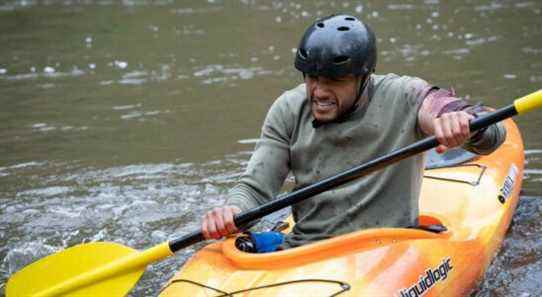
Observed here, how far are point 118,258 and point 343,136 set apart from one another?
1.18 meters

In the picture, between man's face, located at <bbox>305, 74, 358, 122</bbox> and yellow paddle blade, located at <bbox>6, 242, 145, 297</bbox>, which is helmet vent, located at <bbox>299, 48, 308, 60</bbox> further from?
yellow paddle blade, located at <bbox>6, 242, 145, 297</bbox>

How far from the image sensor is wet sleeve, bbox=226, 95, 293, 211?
3.68m

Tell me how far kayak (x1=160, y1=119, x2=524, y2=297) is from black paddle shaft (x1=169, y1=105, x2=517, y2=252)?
114 millimetres

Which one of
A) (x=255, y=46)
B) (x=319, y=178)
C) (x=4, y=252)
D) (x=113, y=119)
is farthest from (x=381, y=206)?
(x=255, y=46)

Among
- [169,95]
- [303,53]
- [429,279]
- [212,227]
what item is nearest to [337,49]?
[303,53]

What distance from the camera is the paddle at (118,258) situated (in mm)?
3303

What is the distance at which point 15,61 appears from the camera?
36.1ft

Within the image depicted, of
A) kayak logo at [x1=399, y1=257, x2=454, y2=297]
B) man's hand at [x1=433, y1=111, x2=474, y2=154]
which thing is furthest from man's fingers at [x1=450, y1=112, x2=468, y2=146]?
kayak logo at [x1=399, y1=257, x2=454, y2=297]

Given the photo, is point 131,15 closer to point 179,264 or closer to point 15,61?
point 15,61

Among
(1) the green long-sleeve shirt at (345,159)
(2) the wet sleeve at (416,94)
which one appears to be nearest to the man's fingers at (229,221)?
(1) the green long-sleeve shirt at (345,159)

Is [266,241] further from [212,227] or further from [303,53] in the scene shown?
[303,53]

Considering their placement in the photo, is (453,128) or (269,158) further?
(269,158)

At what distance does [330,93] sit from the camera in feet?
11.5

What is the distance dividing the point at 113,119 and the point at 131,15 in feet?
21.4
